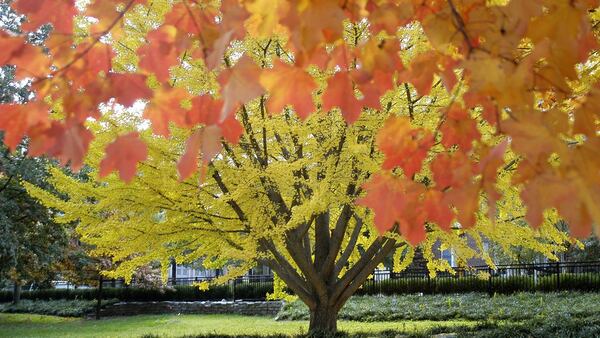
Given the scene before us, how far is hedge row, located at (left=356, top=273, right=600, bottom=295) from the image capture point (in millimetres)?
19281

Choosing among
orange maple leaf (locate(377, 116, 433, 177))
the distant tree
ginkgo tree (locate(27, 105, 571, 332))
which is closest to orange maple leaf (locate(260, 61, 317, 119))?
orange maple leaf (locate(377, 116, 433, 177))

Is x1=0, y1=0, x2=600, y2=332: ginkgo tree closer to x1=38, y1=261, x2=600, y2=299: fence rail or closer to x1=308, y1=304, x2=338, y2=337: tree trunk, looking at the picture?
x1=308, y1=304, x2=338, y2=337: tree trunk

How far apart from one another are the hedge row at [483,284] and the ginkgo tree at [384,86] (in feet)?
61.9

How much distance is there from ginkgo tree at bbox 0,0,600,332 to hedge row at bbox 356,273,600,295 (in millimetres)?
18859

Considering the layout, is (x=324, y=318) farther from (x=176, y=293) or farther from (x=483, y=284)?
(x=176, y=293)

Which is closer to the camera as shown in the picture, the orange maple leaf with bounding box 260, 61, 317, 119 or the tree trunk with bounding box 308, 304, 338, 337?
the orange maple leaf with bounding box 260, 61, 317, 119

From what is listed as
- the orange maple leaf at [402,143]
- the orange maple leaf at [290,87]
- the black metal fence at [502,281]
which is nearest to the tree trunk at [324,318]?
the orange maple leaf at [402,143]

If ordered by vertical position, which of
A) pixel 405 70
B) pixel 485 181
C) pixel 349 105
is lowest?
pixel 485 181

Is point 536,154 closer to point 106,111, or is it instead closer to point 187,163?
point 187,163

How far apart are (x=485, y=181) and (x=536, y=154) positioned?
0.58 ft

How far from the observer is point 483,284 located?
68.3 ft

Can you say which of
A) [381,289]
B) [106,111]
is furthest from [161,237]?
[381,289]

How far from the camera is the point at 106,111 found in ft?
22.6

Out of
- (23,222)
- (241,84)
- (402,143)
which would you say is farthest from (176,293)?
(241,84)
